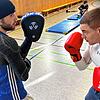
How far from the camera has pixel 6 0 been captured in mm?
1451

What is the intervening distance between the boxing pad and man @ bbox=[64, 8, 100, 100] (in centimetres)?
28

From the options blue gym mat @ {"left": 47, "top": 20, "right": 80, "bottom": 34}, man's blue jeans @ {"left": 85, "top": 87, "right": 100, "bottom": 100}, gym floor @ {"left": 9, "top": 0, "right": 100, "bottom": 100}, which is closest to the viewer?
man's blue jeans @ {"left": 85, "top": 87, "right": 100, "bottom": 100}

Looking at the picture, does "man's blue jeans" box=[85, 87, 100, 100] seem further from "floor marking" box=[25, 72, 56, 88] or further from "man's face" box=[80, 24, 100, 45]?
"floor marking" box=[25, 72, 56, 88]

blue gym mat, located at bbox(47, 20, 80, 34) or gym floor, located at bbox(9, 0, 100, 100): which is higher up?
gym floor, located at bbox(9, 0, 100, 100)

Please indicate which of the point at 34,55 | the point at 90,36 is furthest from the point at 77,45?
the point at 34,55

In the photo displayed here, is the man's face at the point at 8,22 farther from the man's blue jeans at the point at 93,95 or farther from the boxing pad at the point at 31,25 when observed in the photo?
the man's blue jeans at the point at 93,95

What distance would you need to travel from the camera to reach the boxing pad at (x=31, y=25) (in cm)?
177

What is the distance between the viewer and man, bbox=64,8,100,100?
61.4 inches

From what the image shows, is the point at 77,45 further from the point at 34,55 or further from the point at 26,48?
the point at 34,55

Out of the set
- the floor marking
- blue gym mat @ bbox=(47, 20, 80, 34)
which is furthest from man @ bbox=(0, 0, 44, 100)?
blue gym mat @ bbox=(47, 20, 80, 34)

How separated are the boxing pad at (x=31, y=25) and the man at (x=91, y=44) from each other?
276 millimetres

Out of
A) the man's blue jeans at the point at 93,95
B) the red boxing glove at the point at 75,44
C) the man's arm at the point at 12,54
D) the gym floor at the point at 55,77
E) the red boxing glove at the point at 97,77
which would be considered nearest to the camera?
the man's arm at the point at 12,54

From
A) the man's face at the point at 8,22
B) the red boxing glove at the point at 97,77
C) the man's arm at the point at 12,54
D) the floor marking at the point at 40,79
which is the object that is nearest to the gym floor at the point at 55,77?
the floor marking at the point at 40,79

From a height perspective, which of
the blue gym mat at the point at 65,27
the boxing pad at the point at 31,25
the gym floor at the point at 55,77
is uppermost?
the boxing pad at the point at 31,25
